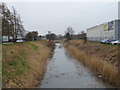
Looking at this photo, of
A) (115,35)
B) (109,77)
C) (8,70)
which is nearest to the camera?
(8,70)

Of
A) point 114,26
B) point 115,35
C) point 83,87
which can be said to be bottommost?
point 83,87

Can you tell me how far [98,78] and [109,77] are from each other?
102 cm

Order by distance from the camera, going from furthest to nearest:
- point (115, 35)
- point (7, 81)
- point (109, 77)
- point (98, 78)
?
point (115, 35)
point (98, 78)
point (109, 77)
point (7, 81)

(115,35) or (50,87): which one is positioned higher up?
(115,35)

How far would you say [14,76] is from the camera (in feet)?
28.9

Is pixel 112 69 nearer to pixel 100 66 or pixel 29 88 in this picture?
pixel 100 66

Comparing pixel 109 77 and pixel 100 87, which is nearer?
pixel 100 87

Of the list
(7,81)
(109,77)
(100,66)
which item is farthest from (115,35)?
(7,81)

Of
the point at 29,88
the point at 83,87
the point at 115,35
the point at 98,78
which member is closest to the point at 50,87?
the point at 29,88

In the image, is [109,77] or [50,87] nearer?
[50,87]

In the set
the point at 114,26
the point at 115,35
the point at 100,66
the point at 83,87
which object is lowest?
Answer: the point at 83,87

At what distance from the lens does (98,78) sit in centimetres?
1122

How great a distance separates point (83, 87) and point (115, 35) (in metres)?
32.1

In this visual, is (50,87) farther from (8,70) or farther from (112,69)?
(112,69)
